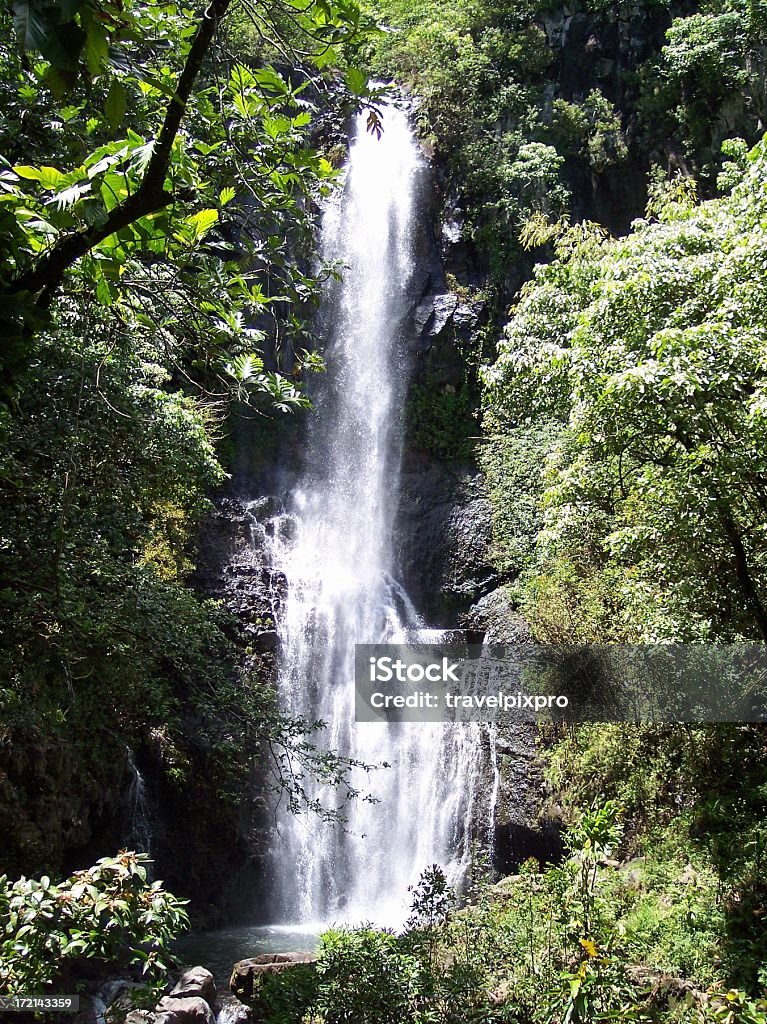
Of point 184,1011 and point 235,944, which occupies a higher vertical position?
point 184,1011

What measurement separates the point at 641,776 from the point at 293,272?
23.5 feet

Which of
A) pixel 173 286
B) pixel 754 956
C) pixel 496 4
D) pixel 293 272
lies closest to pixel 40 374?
pixel 173 286

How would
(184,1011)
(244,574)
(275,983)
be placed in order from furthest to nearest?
(244,574) → (184,1011) → (275,983)

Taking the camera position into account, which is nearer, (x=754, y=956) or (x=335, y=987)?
(x=335, y=987)

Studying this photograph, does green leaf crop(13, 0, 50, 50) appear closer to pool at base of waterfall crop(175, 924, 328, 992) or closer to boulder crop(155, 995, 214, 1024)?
boulder crop(155, 995, 214, 1024)

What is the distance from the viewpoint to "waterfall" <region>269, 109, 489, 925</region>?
11109 mm

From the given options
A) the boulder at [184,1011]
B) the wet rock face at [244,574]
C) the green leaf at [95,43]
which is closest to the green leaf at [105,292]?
the green leaf at [95,43]

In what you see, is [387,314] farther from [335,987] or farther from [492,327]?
[335,987]

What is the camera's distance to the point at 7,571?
5.31m

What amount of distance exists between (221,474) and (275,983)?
6050 mm

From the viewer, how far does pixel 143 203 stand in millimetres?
2270

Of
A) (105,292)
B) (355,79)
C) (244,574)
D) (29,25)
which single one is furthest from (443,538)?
(29,25)

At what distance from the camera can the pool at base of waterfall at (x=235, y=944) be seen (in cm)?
886

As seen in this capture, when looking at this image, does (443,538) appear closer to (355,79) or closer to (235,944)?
(235,944)
